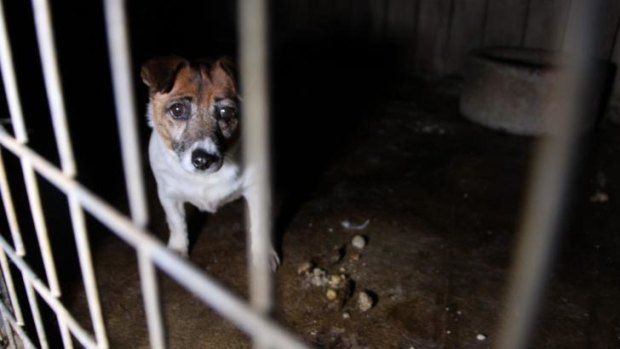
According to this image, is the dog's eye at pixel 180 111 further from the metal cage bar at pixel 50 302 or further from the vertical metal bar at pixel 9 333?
the vertical metal bar at pixel 9 333

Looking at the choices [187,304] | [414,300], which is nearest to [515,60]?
[414,300]

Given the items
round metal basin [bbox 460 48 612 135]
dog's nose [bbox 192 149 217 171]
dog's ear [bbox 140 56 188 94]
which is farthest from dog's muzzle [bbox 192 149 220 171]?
round metal basin [bbox 460 48 612 135]

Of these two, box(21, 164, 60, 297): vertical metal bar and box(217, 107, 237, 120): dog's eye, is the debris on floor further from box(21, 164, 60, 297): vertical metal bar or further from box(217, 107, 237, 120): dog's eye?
box(21, 164, 60, 297): vertical metal bar

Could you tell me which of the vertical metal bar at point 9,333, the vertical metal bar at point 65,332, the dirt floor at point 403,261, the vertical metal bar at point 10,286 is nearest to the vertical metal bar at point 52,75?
the vertical metal bar at point 65,332

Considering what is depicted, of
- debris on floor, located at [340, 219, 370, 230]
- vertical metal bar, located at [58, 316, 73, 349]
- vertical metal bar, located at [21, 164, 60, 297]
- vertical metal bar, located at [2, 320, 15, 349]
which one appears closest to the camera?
vertical metal bar, located at [21, 164, 60, 297]

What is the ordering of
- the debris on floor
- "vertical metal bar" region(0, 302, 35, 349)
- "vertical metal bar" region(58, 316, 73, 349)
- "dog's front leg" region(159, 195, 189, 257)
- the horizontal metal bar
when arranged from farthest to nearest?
the debris on floor
"dog's front leg" region(159, 195, 189, 257)
"vertical metal bar" region(0, 302, 35, 349)
"vertical metal bar" region(58, 316, 73, 349)
the horizontal metal bar

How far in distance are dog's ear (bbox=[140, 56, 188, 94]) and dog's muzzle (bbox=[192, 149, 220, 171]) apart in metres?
0.39

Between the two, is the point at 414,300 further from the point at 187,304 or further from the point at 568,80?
the point at 568,80

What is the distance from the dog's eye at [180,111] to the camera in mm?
2623

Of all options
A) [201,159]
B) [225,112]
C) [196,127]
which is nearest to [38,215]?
[201,159]

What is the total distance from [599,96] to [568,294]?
9.25ft

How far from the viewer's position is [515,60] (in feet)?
18.0

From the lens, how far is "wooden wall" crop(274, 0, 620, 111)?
5.62 m

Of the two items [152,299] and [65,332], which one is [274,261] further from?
[152,299]
